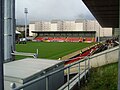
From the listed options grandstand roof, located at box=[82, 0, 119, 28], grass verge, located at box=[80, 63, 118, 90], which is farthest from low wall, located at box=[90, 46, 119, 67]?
grass verge, located at box=[80, 63, 118, 90]

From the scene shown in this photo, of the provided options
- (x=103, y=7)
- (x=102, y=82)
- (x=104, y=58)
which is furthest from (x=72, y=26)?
(x=102, y=82)

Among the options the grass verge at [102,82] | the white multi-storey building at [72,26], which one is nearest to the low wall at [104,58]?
the grass verge at [102,82]

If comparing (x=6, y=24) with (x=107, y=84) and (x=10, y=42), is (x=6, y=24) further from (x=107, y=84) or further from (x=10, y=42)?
(x=107, y=84)

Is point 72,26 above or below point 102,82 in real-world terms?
above

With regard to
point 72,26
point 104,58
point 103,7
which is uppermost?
point 72,26

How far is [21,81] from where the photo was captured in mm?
5496

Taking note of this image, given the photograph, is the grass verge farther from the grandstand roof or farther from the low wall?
the low wall

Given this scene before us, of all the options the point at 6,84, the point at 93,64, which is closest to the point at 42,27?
the point at 93,64

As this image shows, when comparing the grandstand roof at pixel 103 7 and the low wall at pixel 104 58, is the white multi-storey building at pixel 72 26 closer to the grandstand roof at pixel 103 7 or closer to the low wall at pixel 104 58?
the grandstand roof at pixel 103 7

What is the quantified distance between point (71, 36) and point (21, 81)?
103 meters

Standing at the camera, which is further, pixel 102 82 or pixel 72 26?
pixel 72 26

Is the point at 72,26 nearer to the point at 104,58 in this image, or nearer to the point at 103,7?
the point at 104,58

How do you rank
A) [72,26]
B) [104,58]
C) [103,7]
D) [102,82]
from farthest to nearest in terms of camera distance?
[72,26], [104,58], [103,7], [102,82]

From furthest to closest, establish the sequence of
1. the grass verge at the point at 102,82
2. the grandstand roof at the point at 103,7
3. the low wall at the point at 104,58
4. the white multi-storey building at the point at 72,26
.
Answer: the white multi-storey building at the point at 72,26
the low wall at the point at 104,58
the grandstand roof at the point at 103,7
the grass verge at the point at 102,82
